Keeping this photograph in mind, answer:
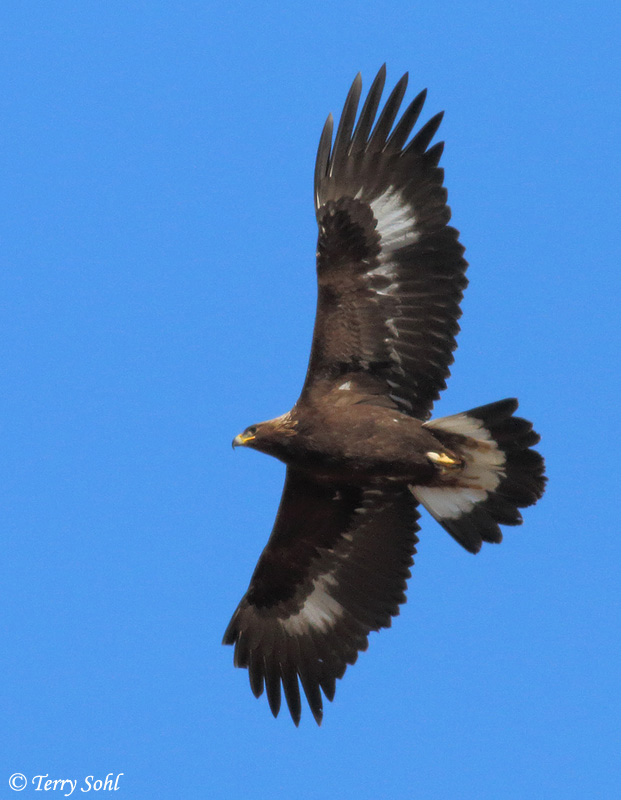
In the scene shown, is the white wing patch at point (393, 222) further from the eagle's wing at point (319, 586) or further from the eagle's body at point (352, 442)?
the eagle's wing at point (319, 586)

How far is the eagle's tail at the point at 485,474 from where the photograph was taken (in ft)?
34.1

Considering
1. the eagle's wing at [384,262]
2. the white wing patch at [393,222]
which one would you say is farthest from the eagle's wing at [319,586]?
the white wing patch at [393,222]

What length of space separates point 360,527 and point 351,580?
0.46m

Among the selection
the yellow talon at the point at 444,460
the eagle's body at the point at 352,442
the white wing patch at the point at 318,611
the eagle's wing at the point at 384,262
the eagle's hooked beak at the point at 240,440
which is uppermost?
the eagle's wing at the point at 384,262

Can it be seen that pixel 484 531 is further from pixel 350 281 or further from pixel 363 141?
pixel 363 141

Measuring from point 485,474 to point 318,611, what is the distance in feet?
6.53

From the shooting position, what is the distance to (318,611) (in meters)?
11.7

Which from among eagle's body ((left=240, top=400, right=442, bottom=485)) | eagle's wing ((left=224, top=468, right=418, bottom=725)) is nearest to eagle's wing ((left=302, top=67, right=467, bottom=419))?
eagle's body ((left=240, top=400, right=442, bottom=485))

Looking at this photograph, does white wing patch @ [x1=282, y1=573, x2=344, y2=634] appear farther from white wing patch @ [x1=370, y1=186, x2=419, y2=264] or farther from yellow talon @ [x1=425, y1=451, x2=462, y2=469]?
white wing patch @ [x1=370, y1=186, x2=419, y2=264]

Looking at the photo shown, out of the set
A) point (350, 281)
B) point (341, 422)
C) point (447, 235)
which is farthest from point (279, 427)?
point (447, 235)

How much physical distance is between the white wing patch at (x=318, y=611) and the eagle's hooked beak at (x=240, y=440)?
1585 mm

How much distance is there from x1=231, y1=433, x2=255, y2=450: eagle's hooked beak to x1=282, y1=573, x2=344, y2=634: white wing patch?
1585 millimetres

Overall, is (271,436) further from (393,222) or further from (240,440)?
(393,222)

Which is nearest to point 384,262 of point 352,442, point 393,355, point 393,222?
point 393,222
